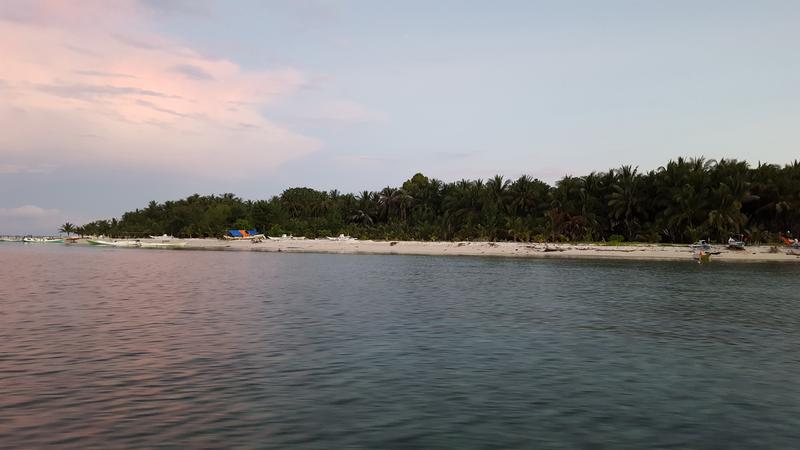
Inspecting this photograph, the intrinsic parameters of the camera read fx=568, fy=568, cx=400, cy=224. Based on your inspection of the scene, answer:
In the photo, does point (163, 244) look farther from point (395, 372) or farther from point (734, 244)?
point (395, 372)

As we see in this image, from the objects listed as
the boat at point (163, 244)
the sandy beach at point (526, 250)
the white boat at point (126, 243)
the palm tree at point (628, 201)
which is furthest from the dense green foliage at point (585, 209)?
the white boat at point (126, 243)

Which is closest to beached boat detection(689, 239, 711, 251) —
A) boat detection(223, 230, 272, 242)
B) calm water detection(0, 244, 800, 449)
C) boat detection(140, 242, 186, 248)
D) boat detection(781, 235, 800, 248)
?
boat detection(781, 235, 800, 248)

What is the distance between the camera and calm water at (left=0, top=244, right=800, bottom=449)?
39.4 ft

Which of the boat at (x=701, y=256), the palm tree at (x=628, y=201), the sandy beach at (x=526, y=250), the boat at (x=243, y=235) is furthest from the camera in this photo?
the boat at (x=243, y=235)

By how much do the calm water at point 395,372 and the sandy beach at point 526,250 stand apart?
61.3 metres

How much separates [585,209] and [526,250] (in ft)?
63.5

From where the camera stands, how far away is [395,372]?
17.3 meters

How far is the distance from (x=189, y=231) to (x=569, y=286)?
153 metres

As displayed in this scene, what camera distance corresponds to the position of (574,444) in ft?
37.6

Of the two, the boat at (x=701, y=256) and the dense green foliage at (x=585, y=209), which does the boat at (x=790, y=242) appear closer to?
the dense green foliage at (x=585, y=209)

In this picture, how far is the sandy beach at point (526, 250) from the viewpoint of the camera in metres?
92.9

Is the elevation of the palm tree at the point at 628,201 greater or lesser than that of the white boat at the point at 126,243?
greater

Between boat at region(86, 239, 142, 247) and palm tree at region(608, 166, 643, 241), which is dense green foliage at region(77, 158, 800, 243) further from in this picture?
boat at region(86, 239, 142, 247)

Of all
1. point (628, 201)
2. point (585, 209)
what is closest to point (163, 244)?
point (585, 209)
